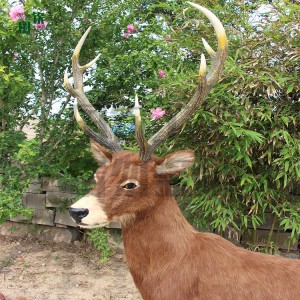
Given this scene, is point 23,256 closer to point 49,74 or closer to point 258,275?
point 49,74

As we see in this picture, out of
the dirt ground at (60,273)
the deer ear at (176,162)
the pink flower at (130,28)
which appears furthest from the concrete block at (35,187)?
the deer ear at (176,162)

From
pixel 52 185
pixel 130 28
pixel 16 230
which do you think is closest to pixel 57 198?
pixel 52 185

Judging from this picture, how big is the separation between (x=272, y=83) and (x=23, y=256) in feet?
10.1

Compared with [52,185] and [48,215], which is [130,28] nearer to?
[52,185]

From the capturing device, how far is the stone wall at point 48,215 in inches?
160

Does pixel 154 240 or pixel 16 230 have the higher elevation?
pixel 154 240

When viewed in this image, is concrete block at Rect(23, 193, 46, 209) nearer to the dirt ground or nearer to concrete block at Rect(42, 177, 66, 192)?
concrete block at Rect(42, 177, 66, 192)

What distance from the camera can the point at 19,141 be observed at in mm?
3469

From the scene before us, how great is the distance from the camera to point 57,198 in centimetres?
407

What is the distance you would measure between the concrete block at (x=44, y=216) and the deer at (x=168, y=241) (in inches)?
99.9

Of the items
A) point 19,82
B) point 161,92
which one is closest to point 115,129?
point 161,92

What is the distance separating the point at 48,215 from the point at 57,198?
253mm

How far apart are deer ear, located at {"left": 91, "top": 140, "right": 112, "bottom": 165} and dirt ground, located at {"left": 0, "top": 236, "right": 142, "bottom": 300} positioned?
5.30ft

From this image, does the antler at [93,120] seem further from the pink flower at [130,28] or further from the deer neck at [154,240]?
the pink flower at [130,28]
